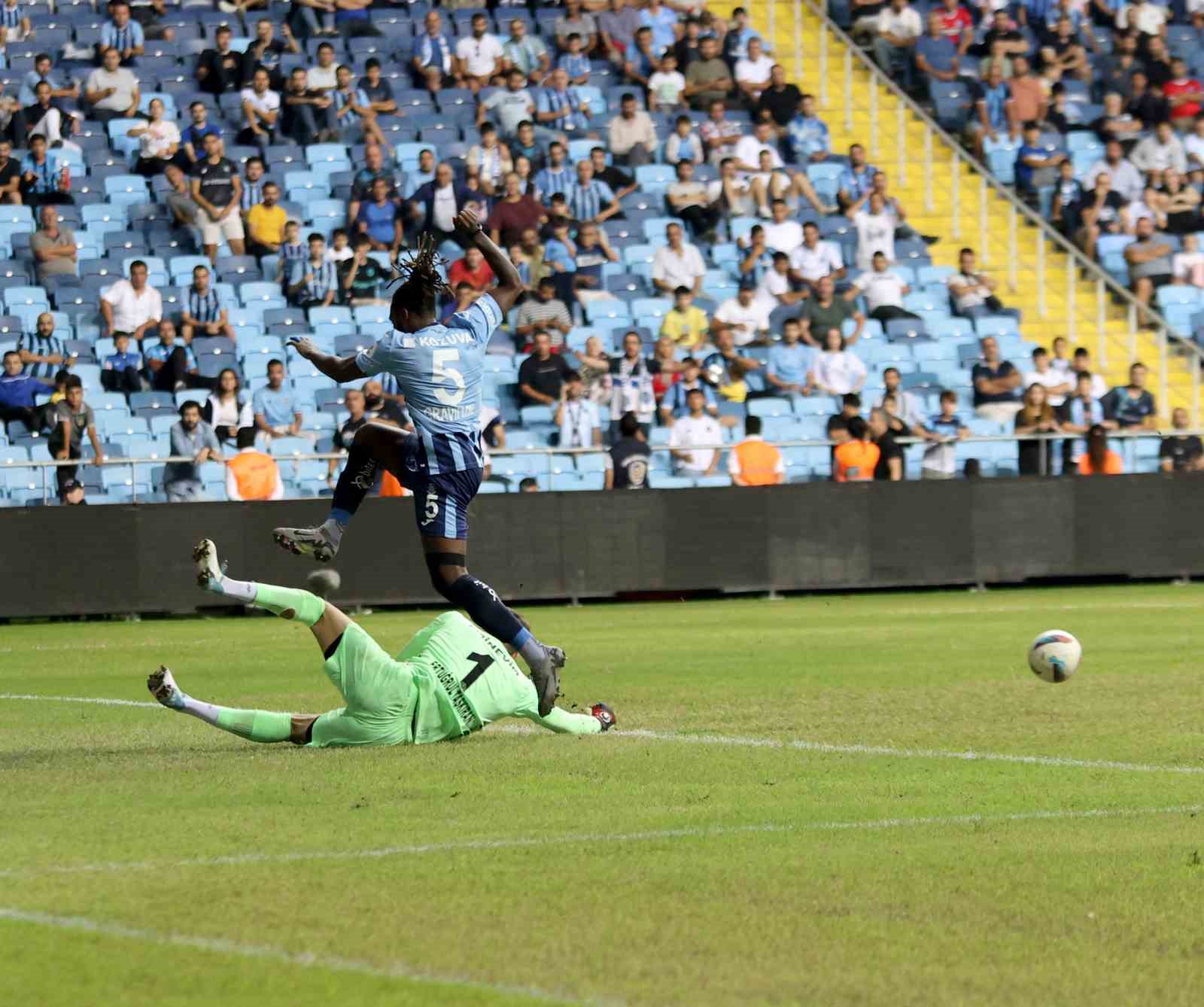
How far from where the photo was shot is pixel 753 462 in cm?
2398

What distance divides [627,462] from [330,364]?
12319mm

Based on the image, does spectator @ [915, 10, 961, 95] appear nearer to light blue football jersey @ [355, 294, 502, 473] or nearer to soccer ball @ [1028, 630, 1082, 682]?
soccer ball @ [1028, 630, 1082, 682]

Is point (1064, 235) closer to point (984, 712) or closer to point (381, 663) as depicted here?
point (984, 712)

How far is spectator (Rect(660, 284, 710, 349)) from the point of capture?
1015 inches

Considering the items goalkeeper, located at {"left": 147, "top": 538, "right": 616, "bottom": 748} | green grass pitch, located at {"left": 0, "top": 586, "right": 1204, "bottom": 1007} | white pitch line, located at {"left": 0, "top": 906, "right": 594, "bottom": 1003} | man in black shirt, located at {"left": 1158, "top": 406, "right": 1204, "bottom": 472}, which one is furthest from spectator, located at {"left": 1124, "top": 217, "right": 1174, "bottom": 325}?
white pitch line, located at {"left": 0, "top": 906, "right": 594, "bottom": 1003}

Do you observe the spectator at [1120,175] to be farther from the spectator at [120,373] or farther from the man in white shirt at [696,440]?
the spectator at [120,373]

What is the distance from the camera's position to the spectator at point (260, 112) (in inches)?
1056

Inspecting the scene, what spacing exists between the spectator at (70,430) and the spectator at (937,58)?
583 inches

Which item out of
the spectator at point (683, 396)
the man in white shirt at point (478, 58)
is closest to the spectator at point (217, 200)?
the man in white shirt at point (478, 58)

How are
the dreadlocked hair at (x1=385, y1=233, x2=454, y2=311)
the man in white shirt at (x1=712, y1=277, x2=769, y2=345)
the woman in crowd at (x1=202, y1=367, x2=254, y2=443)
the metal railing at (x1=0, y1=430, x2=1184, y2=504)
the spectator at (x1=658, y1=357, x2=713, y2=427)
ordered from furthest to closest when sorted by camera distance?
the man in white shirt at (x1=712, y1=277, x2=769, y2=345), the spectator at (x1=658, y1=357, x2=713, y2=427), the woman in crowd at (x1=202, y1=367, x2=254, y2=443), the metal railing at (x1=0, y1=430, x2=1184, y2=504), the dreadlocked hair at (x1=385, y1=233, x2=454, y2=311)

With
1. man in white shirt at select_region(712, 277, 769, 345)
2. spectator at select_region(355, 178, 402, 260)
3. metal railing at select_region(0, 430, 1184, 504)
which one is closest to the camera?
metal railing at select_region(0, 430, 1184, 504)

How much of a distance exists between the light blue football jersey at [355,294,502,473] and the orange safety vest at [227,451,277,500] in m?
11.6

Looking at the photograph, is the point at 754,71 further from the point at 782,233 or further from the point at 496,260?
the point at 496,260

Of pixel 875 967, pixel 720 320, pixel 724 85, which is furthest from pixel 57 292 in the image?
pixel 875 967
